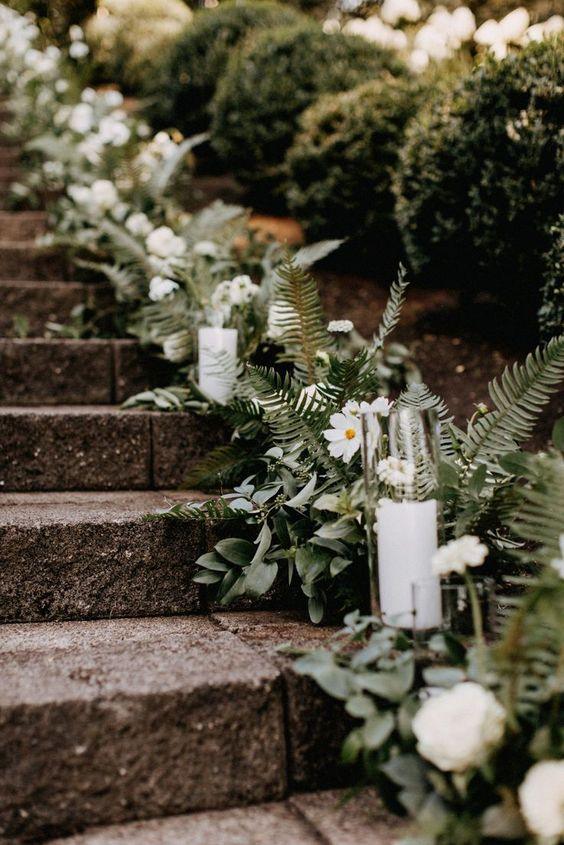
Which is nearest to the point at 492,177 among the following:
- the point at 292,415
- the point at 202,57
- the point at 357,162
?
the point at 357,162

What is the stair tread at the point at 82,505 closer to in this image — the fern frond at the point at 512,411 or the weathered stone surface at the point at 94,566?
the weathered stone surface at the point at 94,566

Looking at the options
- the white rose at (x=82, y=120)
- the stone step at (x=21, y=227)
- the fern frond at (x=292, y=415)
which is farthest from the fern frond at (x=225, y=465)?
the white rose at (x=82, y=120)

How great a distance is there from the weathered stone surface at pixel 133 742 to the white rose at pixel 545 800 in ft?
1.57

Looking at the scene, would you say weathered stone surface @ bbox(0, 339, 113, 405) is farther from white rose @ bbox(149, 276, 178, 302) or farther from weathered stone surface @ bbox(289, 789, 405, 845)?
weathered stone surface @ bbox(289, 789, 405, 845)

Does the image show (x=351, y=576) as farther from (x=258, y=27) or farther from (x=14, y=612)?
(x=258, y=27)

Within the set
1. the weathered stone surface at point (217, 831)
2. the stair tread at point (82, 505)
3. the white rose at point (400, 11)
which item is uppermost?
the white rose at point (400, 11)

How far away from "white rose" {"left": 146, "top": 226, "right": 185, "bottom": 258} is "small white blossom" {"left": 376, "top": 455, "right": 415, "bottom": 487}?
164cm

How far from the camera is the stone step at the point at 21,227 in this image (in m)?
3.88

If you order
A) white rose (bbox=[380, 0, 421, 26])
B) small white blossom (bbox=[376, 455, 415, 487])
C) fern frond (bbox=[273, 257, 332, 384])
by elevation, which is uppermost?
white rose (bbox=[380, 0, 421, 26])

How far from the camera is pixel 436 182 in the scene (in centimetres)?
280

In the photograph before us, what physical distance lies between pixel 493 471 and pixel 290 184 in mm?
2520

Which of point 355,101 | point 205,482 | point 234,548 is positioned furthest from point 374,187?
point 234,548

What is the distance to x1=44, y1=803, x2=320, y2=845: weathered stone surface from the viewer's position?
1210 mm

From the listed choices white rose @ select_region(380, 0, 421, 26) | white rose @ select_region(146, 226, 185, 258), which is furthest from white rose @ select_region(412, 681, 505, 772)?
white rose @ select_region(380, 0, 421, 26)
